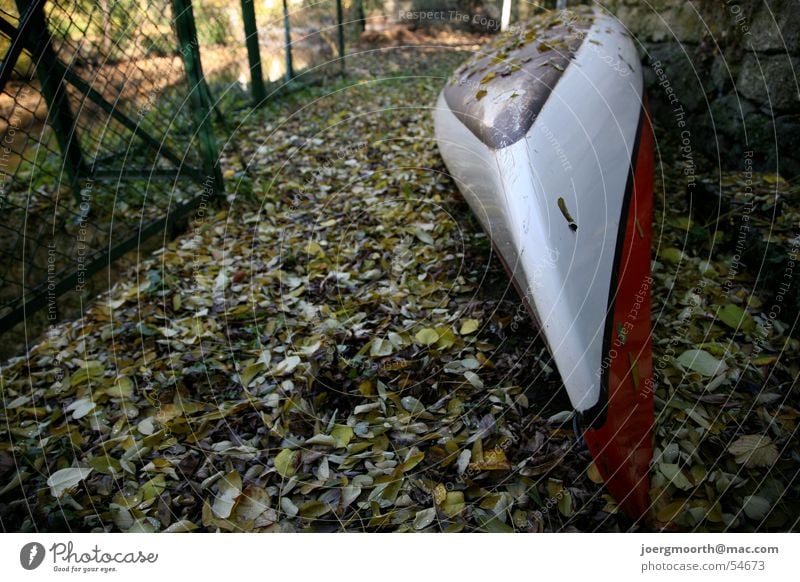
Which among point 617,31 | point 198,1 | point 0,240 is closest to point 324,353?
point 0,240

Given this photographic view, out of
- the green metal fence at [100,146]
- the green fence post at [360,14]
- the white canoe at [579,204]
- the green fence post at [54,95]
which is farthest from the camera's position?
the green fence post at [360,14]

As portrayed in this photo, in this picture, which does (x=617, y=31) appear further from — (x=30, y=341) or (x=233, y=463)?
(x=30, y=341)

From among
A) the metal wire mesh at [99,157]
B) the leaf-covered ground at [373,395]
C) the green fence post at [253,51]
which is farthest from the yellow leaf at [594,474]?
the green fence post at [253,51]

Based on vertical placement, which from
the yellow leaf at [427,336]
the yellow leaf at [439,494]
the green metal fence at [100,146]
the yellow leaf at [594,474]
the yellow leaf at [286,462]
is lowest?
the yellow leaf at [286,462]

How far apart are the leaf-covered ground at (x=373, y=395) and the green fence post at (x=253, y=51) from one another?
198 centimetres

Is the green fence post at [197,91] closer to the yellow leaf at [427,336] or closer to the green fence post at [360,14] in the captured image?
the yellow leaf at [427,336]

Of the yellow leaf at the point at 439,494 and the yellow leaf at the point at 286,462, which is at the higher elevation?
the yellow leaf at the point at 439,494

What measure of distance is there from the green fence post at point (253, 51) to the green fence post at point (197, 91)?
1054mm

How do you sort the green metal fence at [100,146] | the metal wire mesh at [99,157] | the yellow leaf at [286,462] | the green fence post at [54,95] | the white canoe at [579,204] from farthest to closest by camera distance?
the metal wire mesh at [99,157]
the green metal fence at [100,146]
the green fence post at [54,95]
the yellow leaf at [286,462]
the white canoe at [579,204]

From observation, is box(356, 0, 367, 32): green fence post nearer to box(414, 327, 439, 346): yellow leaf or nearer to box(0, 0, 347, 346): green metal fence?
box(0, 0, 347, 346): green metal fence

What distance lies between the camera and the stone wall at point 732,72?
209 centimetres

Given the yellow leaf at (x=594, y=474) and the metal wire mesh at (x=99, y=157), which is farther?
the metal wire mesh at (x=99, y=157)

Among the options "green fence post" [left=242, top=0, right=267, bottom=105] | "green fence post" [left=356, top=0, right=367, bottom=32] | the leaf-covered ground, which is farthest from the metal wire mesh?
"green fence post" [left=356, top=0, right=367, bottom=32]
